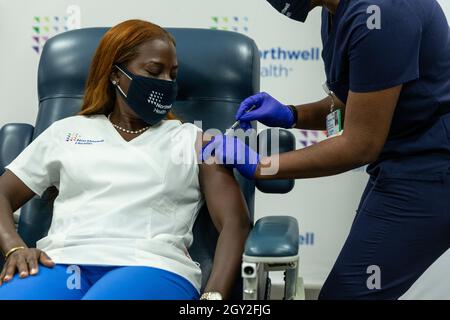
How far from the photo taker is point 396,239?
56.4 inches

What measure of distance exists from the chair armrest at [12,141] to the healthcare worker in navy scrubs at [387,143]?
2.19ft

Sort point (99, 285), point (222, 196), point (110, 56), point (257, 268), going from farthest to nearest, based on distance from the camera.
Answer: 1. point (110, 56)
2. point (222, 196)
3. point (99, 285)
4. point (257, 268)

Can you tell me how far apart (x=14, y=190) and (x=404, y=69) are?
1.08 metres

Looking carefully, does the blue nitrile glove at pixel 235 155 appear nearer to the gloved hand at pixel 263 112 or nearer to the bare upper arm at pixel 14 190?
the gloved hand at pixel 263 112

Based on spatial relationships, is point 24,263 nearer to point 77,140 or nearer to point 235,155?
point 77,140

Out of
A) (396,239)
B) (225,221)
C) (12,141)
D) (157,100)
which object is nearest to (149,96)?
(157,100)

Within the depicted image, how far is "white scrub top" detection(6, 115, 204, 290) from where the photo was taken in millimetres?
1445

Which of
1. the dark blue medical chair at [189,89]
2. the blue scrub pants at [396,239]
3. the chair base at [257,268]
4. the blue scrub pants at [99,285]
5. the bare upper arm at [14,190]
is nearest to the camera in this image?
the chair base at [257,268]

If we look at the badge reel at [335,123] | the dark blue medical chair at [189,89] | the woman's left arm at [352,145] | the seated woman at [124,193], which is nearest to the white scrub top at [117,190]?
the seated woman at [124,193]

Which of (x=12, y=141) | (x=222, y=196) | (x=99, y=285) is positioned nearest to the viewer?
(x=99, y=285)

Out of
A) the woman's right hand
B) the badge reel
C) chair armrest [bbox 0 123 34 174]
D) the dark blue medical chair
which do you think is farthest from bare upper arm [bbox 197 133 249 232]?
chair armrest [bbox 0 123 34 174]

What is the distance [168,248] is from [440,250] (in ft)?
2.29

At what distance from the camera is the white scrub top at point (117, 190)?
145cm

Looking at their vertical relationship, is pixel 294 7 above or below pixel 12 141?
above
